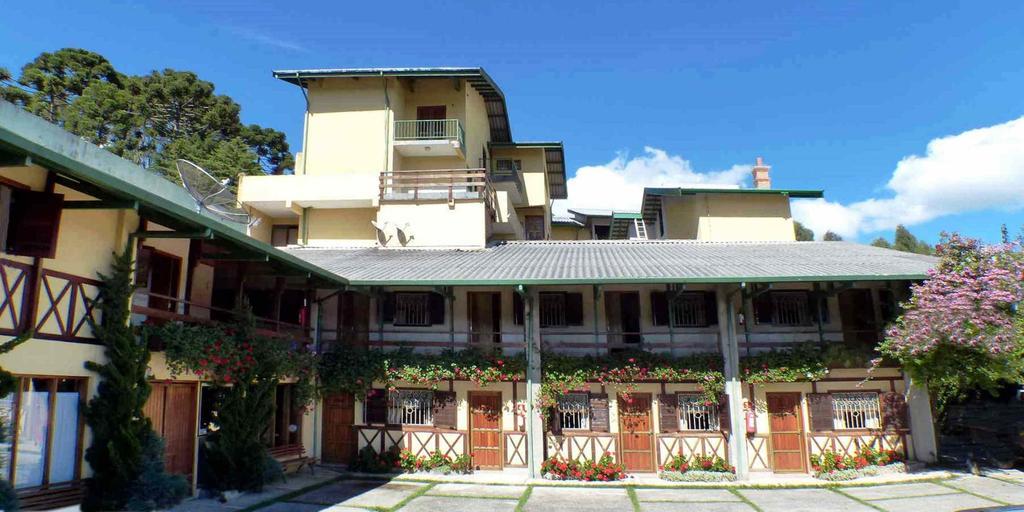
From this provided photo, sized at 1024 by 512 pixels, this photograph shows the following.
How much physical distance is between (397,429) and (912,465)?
13.0 metres

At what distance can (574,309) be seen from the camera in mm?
16984

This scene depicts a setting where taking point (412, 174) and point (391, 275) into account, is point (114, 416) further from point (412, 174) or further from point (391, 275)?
point (412, 174)

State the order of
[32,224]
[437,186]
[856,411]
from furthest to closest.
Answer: [437,186] < [856,411] < [32,224]

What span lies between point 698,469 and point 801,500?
271cm

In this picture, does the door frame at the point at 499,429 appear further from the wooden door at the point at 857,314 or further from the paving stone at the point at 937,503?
the wooden door at the point at 857,314

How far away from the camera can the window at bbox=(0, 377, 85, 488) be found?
845 cm

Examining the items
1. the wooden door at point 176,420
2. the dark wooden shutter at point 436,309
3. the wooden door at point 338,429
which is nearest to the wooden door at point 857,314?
the dark wooden shutter at point 436,309

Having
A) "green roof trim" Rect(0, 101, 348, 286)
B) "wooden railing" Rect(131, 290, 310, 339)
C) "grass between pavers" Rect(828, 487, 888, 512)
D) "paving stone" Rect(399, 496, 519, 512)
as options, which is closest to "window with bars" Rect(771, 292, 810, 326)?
"grass between pavers" Rect(828, 487, 888, 512)

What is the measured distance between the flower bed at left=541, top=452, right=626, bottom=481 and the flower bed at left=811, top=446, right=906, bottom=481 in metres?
4.85

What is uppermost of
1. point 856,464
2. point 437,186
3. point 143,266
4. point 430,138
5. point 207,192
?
point 430,138

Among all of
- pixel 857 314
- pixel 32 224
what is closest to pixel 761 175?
pixel 857 314

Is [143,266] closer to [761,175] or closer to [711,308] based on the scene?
[711,308]

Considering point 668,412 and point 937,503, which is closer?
point 937,503

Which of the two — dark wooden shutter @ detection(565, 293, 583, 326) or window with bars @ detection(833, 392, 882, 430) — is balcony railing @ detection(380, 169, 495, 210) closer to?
dark wooden shutter @ detection(565, 293, 583, 326)
